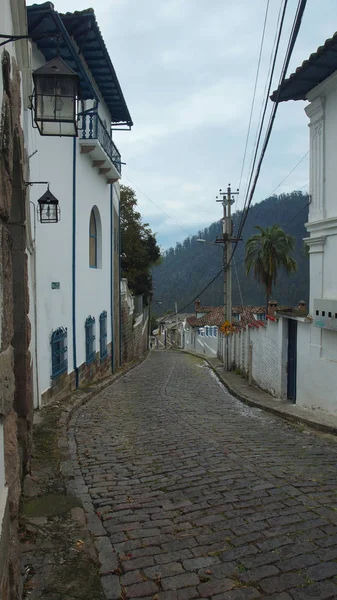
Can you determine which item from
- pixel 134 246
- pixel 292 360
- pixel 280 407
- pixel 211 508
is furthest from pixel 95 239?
pixel 134 246

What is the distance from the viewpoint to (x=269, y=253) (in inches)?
1356

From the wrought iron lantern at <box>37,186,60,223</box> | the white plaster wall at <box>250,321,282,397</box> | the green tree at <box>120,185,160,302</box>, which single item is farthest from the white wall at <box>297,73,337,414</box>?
the green tree at <box>120,185,160,302</box>

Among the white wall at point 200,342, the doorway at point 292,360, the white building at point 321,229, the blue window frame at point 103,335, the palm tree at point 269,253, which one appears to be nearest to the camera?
the white building at point 321,229

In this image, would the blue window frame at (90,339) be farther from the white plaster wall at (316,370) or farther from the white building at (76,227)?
the white plaster wall at (316,370)

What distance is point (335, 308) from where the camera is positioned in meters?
8.29

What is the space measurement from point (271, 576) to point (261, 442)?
12.2 feet

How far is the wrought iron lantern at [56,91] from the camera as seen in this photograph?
16.1 ft

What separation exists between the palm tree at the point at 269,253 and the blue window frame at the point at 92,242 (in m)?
20.9

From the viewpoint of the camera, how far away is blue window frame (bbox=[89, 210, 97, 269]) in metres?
14.7

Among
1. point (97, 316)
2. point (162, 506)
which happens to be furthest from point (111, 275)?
point (162, 506)

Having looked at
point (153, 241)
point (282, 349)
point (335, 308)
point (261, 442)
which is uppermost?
point (153, 241)

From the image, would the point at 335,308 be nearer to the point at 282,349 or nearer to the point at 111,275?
the point at 282,349

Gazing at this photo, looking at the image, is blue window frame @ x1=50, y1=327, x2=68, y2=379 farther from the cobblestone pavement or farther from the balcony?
the balcony

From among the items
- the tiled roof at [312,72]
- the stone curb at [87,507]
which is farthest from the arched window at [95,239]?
the tiled roof at [312,72]
